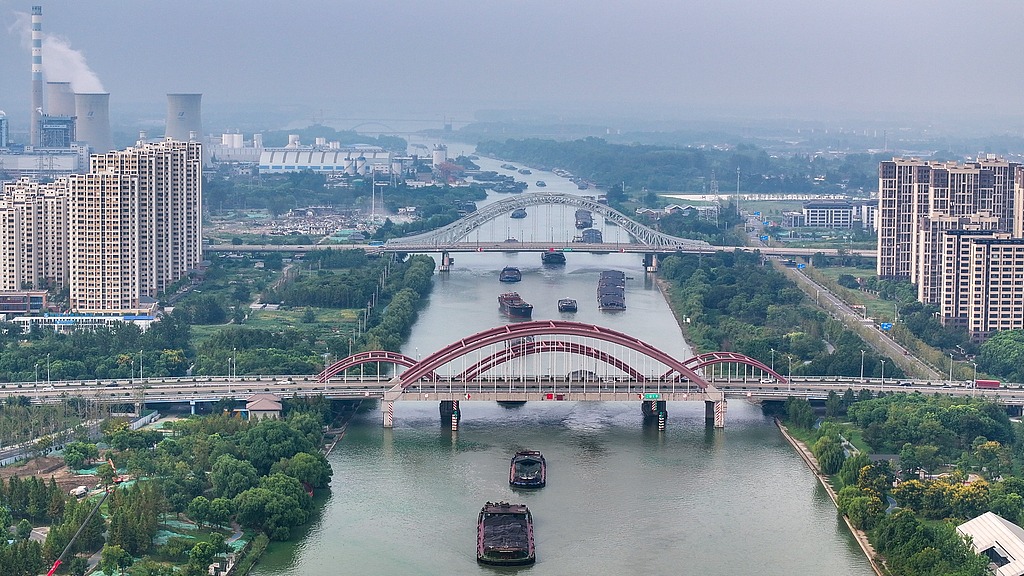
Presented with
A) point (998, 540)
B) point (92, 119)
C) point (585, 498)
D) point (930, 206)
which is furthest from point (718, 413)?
point (92, 119)

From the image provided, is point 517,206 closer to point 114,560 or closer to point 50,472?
point 50,472

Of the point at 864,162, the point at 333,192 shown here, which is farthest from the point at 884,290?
the point at 864,162

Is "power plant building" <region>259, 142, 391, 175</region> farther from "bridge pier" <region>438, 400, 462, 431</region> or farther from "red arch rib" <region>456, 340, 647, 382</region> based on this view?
"bridge pier" <region>438, 400, 462, 431</region>

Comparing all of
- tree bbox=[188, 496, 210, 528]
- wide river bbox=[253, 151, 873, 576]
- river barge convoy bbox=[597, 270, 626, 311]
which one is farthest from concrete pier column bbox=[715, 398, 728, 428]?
river barge convoy bbox=[597, 270, 626, 311]

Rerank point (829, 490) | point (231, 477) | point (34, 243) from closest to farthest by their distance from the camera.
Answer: point (231, 477)
point (829, 490)
point (34, 243)

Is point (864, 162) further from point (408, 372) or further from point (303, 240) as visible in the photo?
point (408, 372)

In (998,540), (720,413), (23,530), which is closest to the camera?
(998,540)
